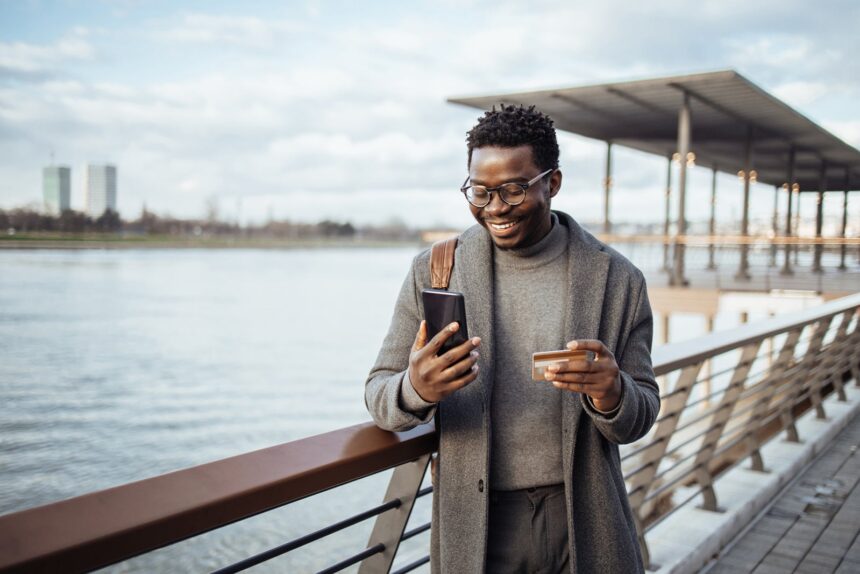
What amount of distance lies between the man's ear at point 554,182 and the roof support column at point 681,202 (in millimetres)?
13468

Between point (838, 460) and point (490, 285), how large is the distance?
4095mm

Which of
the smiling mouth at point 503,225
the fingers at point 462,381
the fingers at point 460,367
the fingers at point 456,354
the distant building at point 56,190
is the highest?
the distant building at point 56,190

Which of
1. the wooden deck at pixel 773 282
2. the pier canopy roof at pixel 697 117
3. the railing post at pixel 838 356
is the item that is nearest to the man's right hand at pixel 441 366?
the railing post at pixel 838 356

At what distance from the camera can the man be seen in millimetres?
1276

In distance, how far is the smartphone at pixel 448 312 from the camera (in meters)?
1.11

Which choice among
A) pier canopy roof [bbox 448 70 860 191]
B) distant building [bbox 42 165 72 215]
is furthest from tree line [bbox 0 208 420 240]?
pier canopy roof [bbox 448 70 860 191]

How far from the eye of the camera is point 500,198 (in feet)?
4.14

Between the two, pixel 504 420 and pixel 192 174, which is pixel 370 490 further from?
pixel 192 174

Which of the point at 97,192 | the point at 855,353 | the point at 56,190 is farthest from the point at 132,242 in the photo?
the point at 855,353

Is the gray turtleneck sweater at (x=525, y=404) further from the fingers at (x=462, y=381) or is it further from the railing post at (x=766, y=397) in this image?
the railing post at (x=766, y=397)

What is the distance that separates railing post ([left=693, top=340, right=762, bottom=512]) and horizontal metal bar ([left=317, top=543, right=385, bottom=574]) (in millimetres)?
2182

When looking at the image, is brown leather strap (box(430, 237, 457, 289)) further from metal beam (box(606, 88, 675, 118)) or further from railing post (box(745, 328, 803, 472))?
metal beam (box(606, 88, 675, 118))

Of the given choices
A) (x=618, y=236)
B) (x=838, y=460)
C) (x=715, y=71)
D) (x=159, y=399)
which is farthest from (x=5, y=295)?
(x=838, y=460)

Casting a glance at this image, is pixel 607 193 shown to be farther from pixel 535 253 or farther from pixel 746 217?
pixel 535 253
